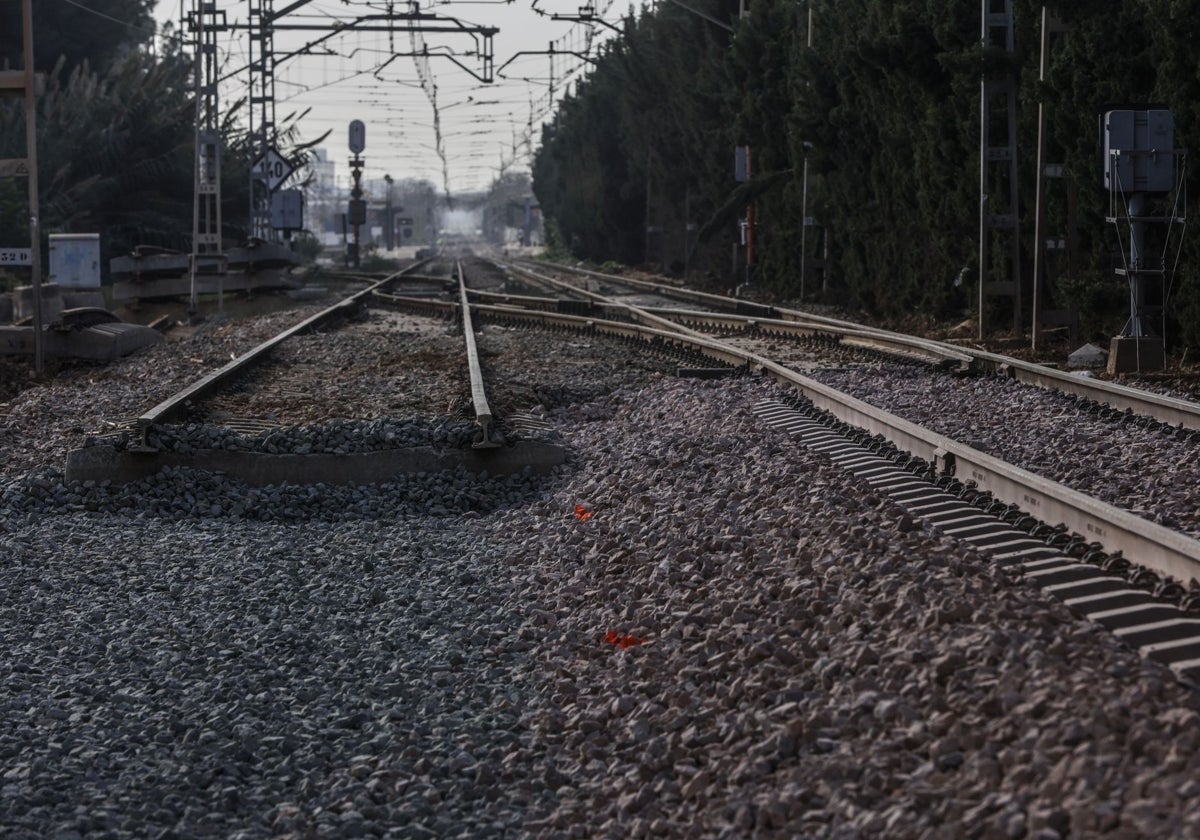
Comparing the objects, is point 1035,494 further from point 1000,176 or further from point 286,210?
point 286,210

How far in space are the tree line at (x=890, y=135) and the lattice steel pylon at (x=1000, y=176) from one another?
228 millimetres

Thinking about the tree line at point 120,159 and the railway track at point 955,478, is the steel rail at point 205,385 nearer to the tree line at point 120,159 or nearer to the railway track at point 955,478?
the railway track at point 955,478

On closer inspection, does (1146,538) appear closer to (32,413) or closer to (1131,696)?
(1131,696)

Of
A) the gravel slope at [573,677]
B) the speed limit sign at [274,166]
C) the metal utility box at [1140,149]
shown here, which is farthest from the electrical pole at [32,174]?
the speed limit sign at [274,166]

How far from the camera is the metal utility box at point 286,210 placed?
1649 inches

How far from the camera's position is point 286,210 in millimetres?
42219

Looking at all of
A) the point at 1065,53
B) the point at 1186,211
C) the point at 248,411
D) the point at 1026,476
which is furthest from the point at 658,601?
the point at 1065,53

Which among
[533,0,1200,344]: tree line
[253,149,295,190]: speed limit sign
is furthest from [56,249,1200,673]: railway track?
[253,149,295,190]: speed limit sign

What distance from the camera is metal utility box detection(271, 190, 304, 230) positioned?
41875 mm

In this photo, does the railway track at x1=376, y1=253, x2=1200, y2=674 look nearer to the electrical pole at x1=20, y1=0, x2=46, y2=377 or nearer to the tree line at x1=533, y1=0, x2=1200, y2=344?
the tree line at x1=533, y1=0, x2=1200, y2=344

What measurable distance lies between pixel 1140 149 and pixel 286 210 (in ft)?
106

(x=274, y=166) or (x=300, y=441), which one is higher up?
(x=274, y=166)

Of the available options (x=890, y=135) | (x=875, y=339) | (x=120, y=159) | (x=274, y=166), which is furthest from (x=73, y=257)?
(x=120, y=159)

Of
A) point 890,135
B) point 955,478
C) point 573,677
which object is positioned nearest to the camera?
point 573,677
